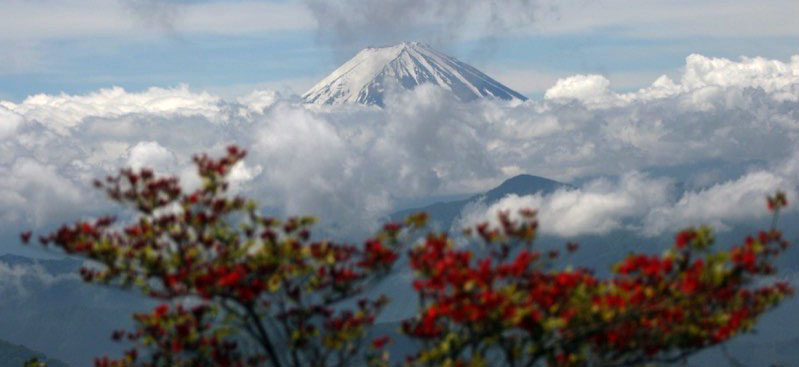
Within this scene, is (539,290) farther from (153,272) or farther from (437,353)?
(153,272)

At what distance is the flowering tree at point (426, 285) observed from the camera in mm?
18188

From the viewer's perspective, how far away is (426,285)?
18.7 metres

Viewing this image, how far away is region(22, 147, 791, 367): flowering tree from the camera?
1819cm

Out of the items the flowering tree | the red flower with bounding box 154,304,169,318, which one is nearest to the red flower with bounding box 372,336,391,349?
the flowering tree

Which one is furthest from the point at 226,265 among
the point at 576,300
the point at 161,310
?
the point at 576,300

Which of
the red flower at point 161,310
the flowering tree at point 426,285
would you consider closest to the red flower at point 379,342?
the flowering tree at point 426,285

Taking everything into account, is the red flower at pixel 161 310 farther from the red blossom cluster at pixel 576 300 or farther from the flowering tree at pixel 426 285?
the red blossom cluster at pixel 576 300

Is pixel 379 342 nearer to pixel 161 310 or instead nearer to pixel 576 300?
pixel 576 300

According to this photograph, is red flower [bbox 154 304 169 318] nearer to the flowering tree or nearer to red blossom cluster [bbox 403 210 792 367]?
the flowering tree

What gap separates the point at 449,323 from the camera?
1958 centimetres

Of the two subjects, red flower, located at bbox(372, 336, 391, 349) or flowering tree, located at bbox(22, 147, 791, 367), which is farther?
red flower, located at bbox(372, 336, 391, 349)

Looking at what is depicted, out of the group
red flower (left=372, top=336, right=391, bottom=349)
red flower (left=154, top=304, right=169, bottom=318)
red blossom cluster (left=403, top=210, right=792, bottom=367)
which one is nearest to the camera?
red blossom cluster (left=403, top=210, right=792, bottom=367)

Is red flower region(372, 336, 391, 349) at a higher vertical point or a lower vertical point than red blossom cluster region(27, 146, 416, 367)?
lower

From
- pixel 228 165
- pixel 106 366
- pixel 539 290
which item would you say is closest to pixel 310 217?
pixel 228 165
